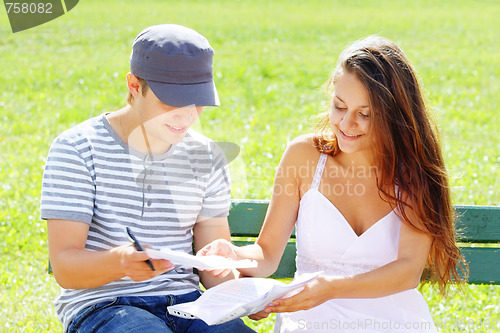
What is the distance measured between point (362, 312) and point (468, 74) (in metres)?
8.12

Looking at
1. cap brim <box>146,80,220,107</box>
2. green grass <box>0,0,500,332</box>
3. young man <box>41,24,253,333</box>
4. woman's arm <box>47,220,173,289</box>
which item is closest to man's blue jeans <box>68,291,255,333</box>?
young man <box>41,24,253,333</box>

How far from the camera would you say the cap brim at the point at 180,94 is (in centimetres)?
244

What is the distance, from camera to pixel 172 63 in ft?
7.98

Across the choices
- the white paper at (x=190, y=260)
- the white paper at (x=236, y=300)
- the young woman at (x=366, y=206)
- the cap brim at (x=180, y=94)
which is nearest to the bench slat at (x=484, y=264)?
the young woman at (x=366, y=206)

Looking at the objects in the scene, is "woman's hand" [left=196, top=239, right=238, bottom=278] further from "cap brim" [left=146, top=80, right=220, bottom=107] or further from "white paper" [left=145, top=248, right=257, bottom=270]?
"cap brim" [left=146, top=80, right=220, bottom=107]

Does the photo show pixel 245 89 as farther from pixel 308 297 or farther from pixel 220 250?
pixel 308 297

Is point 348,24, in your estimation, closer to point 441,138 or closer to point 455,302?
point 455,302

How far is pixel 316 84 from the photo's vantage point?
9320 mm

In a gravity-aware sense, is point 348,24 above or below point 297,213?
below

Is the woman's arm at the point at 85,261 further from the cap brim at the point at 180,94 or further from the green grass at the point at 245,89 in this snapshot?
the green grass at the point at 245,89

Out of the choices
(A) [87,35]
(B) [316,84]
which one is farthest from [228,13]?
(B) [316,84]

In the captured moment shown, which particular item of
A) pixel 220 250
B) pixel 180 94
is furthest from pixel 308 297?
pixel 180 94

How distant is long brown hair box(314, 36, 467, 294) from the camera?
2.56 meters

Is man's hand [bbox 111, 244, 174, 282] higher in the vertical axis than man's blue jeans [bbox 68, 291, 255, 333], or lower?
higher
